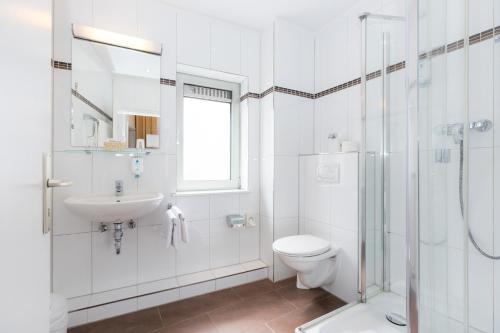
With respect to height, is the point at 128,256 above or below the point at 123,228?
below

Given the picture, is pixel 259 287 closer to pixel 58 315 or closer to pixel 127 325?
pixel 127 325

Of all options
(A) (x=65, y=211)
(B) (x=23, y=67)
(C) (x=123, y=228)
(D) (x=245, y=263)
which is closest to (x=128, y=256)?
(C) (x=123, y=228)

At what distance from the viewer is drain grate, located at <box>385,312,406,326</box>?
1384 millimetres

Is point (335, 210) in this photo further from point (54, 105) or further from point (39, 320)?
point (54, 105)

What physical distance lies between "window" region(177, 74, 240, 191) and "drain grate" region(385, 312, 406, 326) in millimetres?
1597

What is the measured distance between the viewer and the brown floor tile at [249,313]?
155 centimetres

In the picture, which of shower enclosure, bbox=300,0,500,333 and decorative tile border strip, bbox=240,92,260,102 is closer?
shower enclosure, bbox=300,0,500,333

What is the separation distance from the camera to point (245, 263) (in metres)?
2.28

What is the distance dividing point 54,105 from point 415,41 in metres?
2.15

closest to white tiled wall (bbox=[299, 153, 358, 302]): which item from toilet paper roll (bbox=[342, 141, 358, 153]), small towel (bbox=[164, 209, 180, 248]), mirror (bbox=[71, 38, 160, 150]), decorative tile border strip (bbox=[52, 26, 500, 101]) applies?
toilet paper roll (bbox=[342, 141, 358, 153])

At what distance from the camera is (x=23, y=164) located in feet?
1.79

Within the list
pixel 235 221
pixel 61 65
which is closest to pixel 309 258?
pixel 235 221

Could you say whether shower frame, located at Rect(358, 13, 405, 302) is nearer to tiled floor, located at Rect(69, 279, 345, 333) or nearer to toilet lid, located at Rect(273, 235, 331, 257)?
toilet lid, located at Rect(273, 235, 331, 257)

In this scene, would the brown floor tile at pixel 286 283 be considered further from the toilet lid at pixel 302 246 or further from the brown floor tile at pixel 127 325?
the brown floor tile at pixel 127 325
